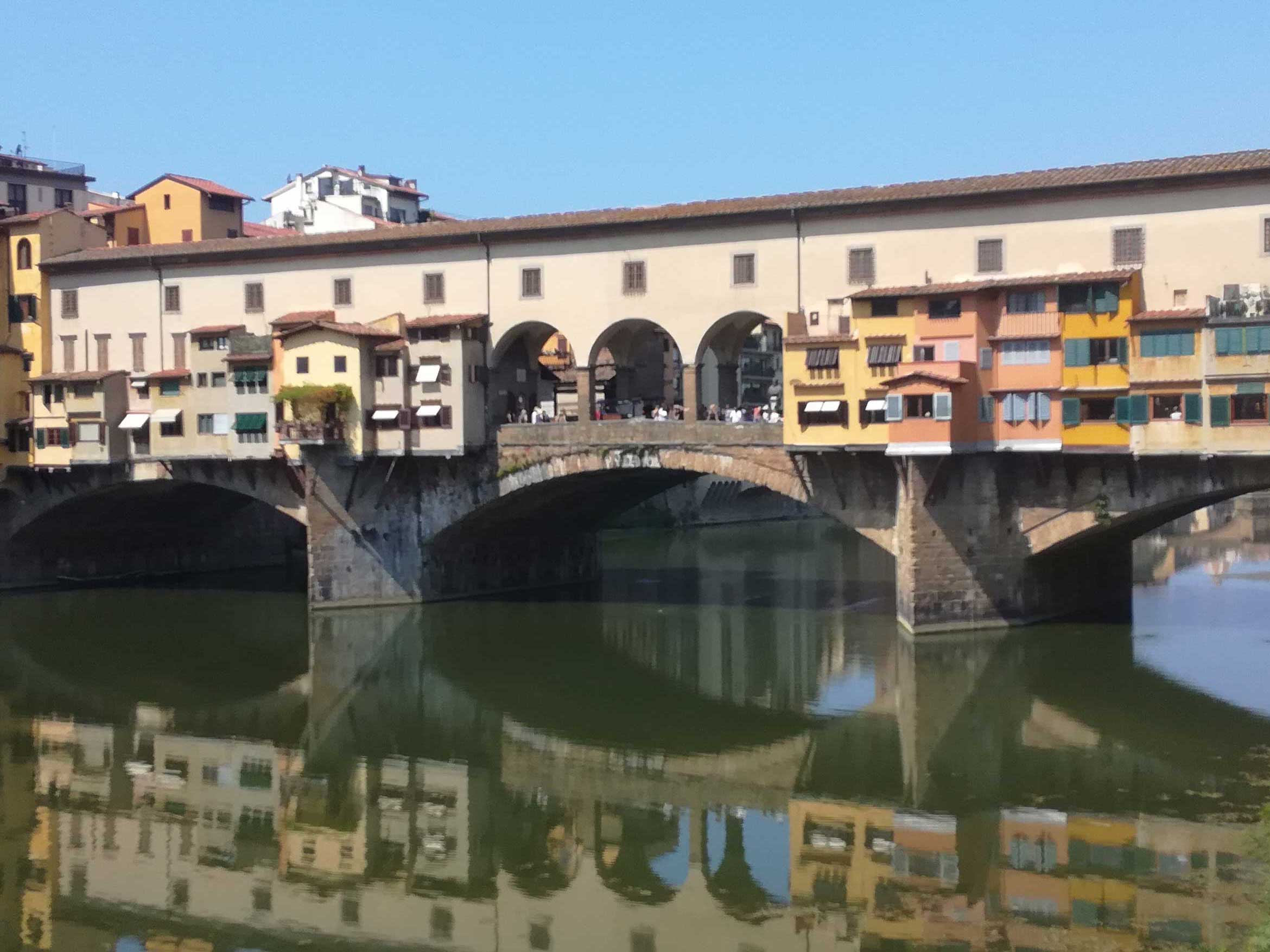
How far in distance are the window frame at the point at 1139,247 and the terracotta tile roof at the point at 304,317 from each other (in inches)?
749

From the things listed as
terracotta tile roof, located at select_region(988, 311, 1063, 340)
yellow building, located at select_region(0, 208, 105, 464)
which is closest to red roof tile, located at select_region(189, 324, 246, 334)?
yellow building, located at select_region(0, 208, 105, 464)

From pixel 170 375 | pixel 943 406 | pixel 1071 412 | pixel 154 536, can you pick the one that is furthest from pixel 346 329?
pixel 1071 412

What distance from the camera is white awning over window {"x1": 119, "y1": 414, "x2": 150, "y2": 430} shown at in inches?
1593

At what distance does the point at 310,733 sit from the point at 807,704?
915 cm

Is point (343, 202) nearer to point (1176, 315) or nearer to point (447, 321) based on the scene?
point (447, 321)

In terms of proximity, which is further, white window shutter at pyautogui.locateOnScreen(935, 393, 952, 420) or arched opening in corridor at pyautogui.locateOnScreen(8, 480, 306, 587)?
arched opening in corridor at pyautogui.locateOnScreen(8, 480, 306, 587)

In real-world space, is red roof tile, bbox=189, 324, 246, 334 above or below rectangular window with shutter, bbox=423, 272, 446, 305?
below

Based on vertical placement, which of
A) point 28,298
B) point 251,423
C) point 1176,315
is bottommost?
point 251,423

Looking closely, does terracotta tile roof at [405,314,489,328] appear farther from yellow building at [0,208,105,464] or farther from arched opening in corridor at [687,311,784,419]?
yellow building at [0,208,105,464]

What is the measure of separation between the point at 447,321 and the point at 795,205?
30.1 ft

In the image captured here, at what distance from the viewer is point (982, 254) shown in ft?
102

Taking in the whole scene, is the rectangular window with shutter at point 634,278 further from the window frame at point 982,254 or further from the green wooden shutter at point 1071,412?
the green wooden shutter at point 1071,412

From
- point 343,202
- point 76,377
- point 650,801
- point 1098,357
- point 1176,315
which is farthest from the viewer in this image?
point 343,202

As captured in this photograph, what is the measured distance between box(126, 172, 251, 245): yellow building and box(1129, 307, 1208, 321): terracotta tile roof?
31.7 meters
